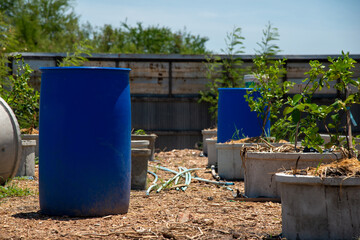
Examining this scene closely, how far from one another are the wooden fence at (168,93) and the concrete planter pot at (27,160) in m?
4.71

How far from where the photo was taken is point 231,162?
6562 millimetres

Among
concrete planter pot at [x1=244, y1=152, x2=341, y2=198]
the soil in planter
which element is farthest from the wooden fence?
the soil in planter

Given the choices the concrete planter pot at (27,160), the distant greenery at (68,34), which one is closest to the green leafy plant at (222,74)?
the concrete planter pot at (27,160)

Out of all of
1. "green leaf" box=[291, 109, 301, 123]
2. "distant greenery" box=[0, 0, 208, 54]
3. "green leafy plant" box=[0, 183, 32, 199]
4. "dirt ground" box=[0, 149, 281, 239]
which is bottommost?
"green leafy plant" box=[0, 183, 32, 199]

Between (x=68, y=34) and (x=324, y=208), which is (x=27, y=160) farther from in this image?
(x=68, y=34)

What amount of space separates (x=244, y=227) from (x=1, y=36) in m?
8.52

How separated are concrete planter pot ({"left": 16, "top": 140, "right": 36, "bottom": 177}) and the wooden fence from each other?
15.4 feet

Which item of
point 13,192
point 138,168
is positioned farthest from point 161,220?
point 13,192

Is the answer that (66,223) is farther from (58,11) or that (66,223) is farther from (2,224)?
(58,11)

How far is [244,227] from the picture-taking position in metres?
3.49

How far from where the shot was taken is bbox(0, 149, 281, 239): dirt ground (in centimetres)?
322

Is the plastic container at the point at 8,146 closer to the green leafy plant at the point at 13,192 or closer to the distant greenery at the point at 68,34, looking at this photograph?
the green leafy plant at the point at 13,192

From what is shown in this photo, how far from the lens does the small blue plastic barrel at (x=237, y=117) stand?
694 cm

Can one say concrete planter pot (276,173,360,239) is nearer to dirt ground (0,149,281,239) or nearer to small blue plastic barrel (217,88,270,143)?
dirt ground (0,149,281,239)
